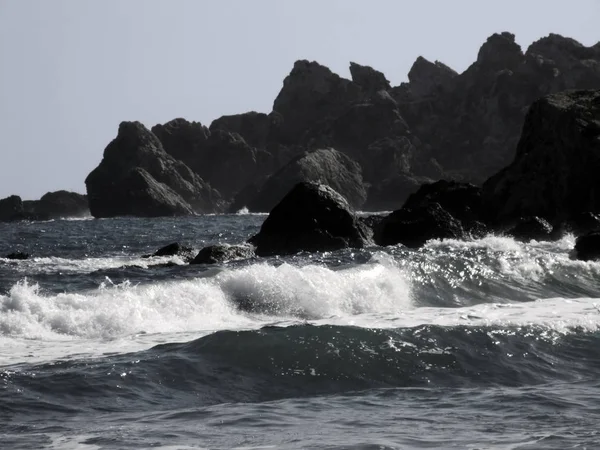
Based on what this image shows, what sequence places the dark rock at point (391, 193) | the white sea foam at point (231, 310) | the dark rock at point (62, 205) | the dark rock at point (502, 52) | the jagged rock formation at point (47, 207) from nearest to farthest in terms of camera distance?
the white sea foam at point (231, 310)
the jagged rock formation at point (47, 207)
the dark rock at point (62, 205)
the dark rock at point (391, 193)
the dark rock at point (502, 52)

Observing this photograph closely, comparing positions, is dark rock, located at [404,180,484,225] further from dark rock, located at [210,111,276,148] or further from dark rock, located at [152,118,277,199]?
dark rock, located at [210,111,276,148]

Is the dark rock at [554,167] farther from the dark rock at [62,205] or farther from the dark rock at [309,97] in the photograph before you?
the dark rock at [309,97]

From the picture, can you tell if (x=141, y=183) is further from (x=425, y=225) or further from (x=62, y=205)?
(x=425, y=225)

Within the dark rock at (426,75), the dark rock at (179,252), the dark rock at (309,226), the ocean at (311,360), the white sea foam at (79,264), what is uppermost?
the dark rock at (426,75)

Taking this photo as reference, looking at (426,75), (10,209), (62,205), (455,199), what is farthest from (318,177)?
(455,199)

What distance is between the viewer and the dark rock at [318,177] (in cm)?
11156

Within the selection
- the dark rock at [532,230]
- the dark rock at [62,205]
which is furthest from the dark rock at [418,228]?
the dark rock at [62,205]

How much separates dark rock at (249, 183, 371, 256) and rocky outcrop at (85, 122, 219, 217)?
7854 centimetres

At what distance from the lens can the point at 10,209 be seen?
110188mm

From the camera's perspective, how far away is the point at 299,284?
19906 millimetres

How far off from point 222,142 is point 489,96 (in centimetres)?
4056

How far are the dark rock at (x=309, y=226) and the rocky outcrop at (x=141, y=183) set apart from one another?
7854 cm

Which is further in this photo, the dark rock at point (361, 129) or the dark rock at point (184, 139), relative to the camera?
the dark rock at point (184, 139)

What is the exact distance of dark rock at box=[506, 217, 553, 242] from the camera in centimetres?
3525
